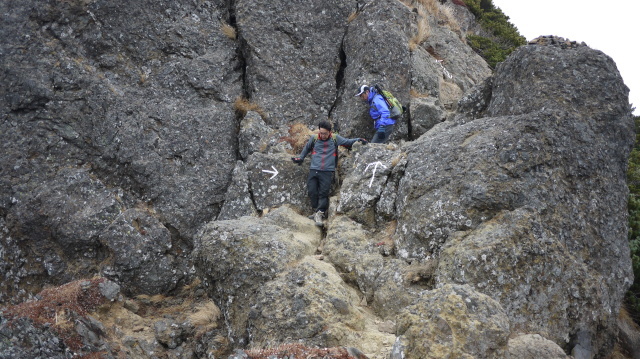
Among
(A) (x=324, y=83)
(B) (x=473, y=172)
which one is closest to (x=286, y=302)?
(B) (x=473, y=172)

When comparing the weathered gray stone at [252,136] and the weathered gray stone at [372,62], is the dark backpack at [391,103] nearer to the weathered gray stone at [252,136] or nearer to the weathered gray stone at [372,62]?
the weathered gray stone at [372,62]

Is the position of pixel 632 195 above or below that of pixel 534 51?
below

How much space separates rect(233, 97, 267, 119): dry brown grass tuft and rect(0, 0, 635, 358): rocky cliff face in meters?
0.07

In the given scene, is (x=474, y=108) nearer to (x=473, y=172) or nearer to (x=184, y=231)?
(x=473, y=172)

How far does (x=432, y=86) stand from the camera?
780 inches

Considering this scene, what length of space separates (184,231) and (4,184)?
5065mm

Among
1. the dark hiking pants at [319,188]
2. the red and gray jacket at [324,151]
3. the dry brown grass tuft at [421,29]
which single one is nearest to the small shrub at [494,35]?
the dry brown grass tuft at [421,29]

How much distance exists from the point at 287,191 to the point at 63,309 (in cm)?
706

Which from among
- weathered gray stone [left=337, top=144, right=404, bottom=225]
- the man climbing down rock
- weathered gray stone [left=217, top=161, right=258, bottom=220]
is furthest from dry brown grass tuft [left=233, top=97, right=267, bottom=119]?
weathered gray stone [left=337, top=144, right=404, bottom=225]

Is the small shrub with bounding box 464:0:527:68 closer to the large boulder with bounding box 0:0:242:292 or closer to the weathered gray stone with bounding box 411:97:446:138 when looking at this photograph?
the weathered gray stone with bounding box 411:97:446:138

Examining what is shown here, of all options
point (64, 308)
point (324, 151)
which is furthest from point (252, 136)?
point (64, 308)

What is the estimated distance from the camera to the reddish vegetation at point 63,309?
9.82 metres

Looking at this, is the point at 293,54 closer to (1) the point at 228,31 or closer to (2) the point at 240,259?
(1) the point at 228,31

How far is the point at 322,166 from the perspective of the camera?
1484 centimetres
